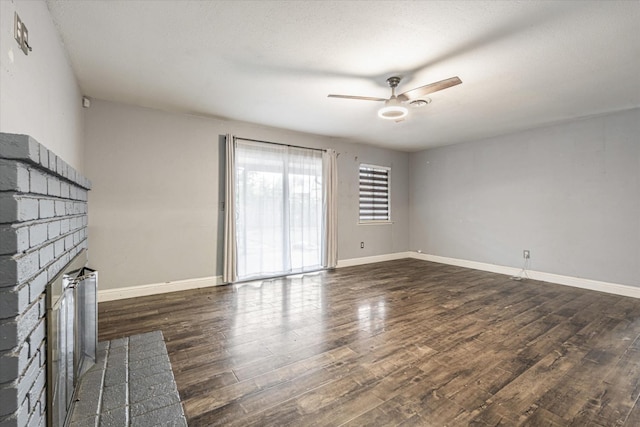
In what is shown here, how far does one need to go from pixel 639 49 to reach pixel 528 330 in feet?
8.43

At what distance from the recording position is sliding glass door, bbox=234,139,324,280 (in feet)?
14.2

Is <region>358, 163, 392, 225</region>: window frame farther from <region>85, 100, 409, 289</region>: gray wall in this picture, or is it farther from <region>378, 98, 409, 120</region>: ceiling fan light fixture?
<region>378, 98, 409, 120</region>: ceiling fan light fixture

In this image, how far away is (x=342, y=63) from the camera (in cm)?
258

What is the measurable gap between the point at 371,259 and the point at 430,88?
3.98 meters

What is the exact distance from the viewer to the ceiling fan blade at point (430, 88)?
2.38m

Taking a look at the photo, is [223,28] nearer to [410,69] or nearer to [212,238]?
[410,69]

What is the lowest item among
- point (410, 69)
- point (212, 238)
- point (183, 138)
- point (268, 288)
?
point (268, 288)

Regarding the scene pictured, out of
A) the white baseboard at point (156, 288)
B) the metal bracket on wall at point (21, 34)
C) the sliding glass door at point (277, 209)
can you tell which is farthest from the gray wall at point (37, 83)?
the sliding glass door at point (277, 209)

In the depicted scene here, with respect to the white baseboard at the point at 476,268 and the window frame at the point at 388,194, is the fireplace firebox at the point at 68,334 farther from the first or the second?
the window frame at the point at 388,194

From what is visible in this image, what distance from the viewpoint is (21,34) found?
55.1 inches

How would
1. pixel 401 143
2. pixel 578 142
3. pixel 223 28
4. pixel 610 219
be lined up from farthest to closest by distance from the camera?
pixel 401 143 → pixel 578 142 → pixel 610 219 → pixel 223 28

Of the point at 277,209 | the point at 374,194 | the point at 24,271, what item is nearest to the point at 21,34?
the point at 24,271

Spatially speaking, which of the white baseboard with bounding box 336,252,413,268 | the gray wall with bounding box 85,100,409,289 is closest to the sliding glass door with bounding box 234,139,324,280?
the gray wall with bounding box 85,100,409,289

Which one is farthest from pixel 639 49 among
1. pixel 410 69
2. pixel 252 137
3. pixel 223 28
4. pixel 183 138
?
pixel 183 138
